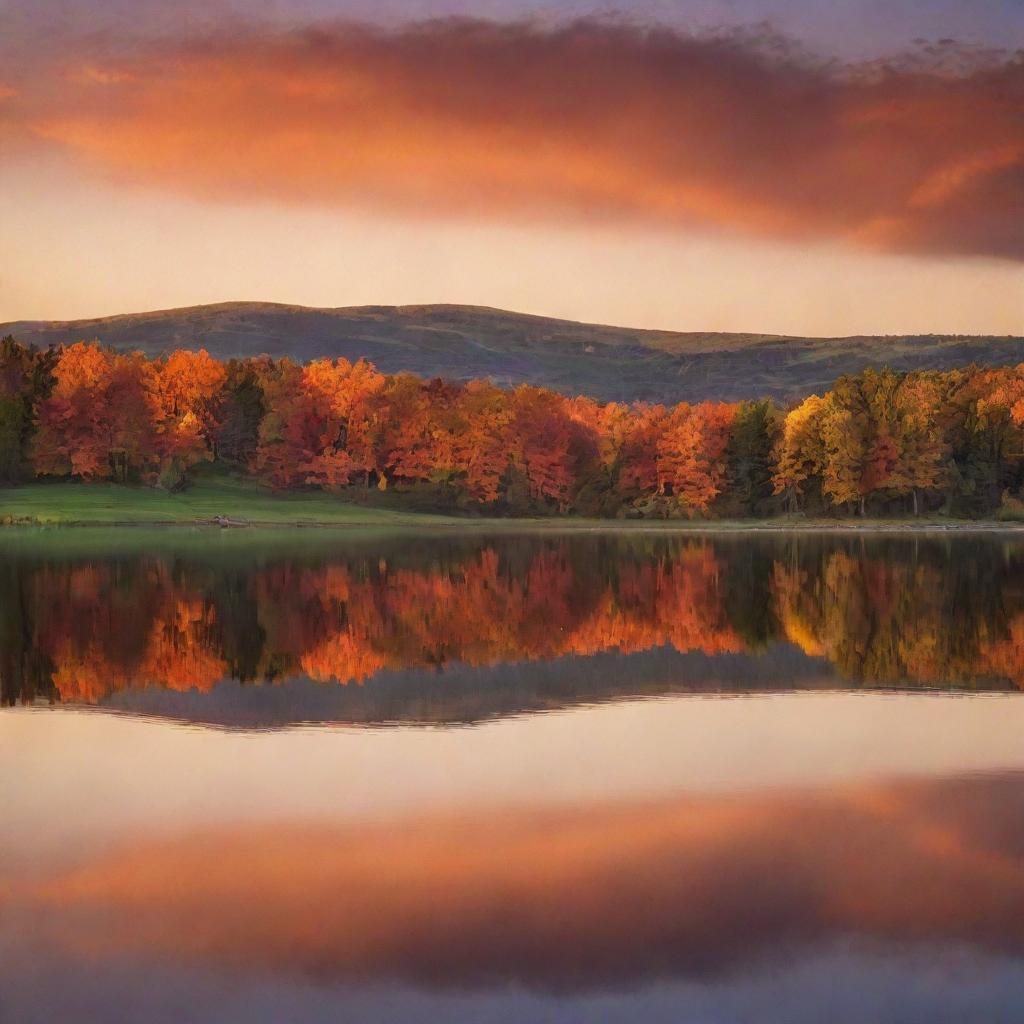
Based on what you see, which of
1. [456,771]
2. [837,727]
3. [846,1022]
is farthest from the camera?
[837,727]

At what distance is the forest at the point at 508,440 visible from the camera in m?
99.4

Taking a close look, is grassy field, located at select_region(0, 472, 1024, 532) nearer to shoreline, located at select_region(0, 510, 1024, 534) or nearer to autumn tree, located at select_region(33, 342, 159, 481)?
shoreline, located at select_region(0, 510, 1024, 534)

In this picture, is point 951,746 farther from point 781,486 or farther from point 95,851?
point 781,486

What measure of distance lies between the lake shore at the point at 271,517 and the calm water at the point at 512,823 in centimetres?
6264

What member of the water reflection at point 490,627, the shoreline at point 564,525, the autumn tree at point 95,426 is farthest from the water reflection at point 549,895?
the autumn tree at point 95,426

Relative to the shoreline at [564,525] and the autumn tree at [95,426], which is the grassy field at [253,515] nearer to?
the shoreline at [564,525]

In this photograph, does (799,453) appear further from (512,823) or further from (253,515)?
(512,823)

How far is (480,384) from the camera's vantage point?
4616 inches

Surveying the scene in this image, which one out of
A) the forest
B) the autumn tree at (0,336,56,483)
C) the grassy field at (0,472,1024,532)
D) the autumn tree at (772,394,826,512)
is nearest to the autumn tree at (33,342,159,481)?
the forest

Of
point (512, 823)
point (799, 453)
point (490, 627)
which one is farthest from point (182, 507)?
point (512, 823)

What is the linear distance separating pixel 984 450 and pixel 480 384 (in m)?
39.9

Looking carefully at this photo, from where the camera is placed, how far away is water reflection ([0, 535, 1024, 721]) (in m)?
20.5

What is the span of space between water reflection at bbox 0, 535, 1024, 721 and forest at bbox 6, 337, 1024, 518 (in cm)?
5134

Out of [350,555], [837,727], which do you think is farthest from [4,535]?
[837,727]
